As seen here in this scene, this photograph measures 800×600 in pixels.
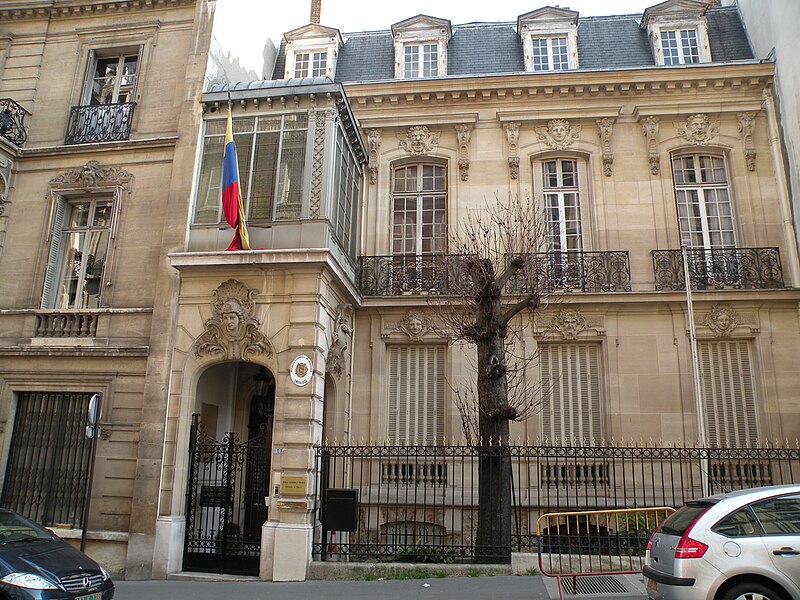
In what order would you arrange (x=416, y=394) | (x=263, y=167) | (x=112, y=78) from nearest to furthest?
1. (x=263, y=167)
2. (x=416, y=394)
3. (x=112, y=78)

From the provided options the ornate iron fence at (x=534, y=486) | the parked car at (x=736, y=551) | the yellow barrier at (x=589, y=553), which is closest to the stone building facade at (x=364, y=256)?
the ornate iron fence at (x=534, y=486)

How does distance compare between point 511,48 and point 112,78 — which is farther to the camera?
point 511,48

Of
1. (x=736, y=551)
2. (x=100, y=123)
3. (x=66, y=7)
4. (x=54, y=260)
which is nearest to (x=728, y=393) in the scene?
(x=736, y=551)

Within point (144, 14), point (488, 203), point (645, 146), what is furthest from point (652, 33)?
point (144, 14)

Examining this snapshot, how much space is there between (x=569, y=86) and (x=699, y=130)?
3089 mm

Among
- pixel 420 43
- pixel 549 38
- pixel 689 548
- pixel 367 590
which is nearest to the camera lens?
pixel 689 548

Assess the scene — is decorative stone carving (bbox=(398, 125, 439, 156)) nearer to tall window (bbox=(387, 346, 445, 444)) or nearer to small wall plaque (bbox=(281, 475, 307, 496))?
tall window (bbox=(387, 346, 445, 444))

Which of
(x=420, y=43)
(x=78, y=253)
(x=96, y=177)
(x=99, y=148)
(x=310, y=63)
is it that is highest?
(x=420, y=43)

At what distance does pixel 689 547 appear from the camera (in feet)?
20.1

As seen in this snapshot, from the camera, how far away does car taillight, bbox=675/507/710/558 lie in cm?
608

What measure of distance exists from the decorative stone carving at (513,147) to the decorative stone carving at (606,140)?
189cm

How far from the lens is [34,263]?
12430 mm

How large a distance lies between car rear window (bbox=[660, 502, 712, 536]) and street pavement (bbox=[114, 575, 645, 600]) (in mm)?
1444

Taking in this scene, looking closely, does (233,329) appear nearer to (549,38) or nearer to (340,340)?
(340,340)
